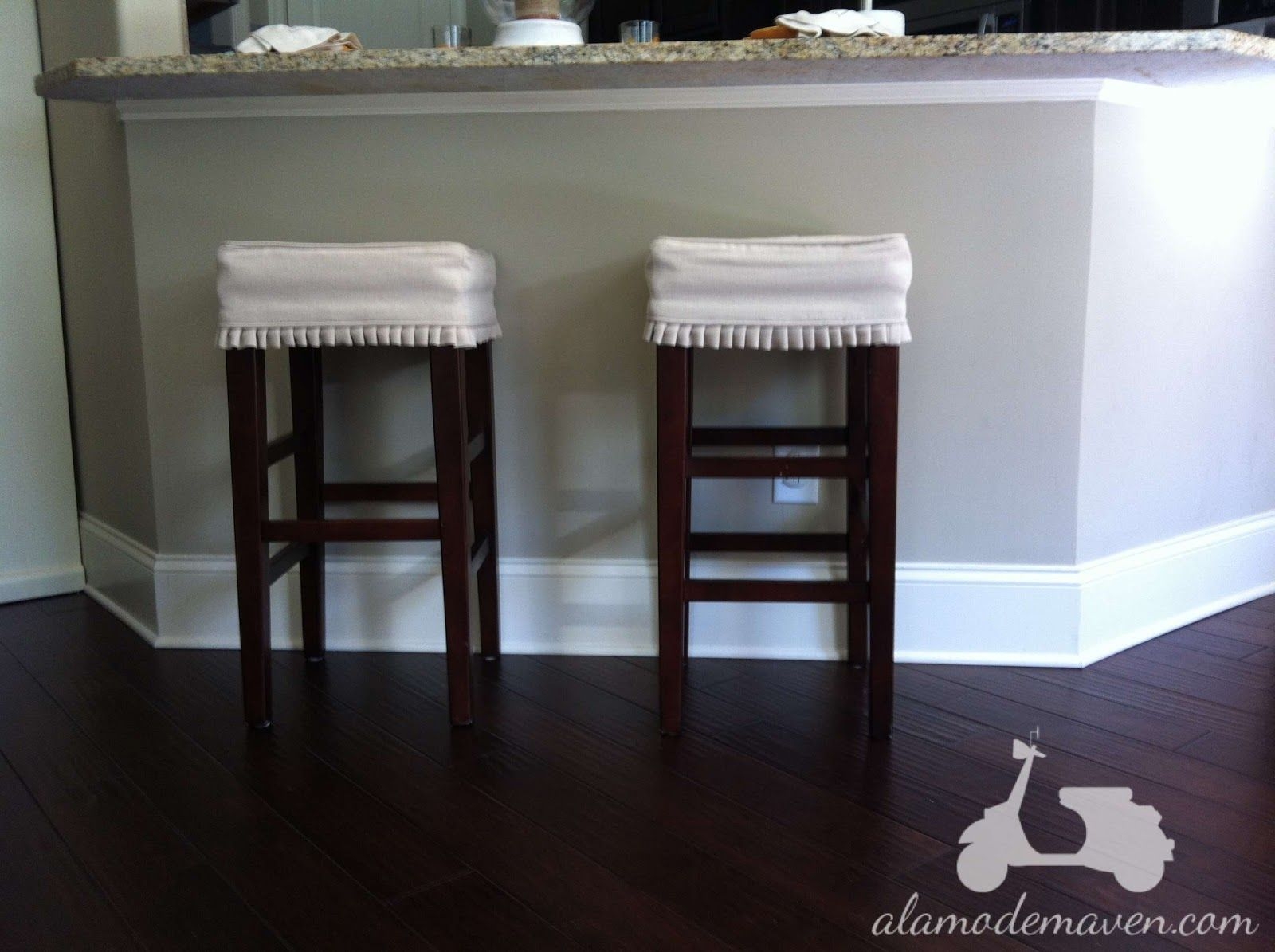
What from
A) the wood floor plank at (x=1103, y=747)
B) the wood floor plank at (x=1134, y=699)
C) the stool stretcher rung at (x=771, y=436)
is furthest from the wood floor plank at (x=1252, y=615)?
the stool stretcher rung at (x=771, y=436)

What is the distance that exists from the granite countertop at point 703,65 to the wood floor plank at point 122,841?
103cm

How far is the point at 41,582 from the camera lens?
2.53 m

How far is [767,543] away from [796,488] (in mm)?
128

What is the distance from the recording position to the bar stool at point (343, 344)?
1698mm

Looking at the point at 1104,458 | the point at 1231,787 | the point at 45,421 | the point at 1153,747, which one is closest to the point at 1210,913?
the point at 1231,787

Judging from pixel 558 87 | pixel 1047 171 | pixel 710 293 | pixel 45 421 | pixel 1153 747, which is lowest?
pixel 1153 747

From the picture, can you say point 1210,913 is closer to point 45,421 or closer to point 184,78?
point 184,78

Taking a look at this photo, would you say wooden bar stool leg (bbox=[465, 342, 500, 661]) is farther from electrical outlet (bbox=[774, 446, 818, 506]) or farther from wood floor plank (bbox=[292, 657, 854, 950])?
electrical outlet (bbox=[774, 446, 818, 506])

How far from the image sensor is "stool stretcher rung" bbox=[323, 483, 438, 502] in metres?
2.06

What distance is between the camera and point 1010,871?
137 centimetres

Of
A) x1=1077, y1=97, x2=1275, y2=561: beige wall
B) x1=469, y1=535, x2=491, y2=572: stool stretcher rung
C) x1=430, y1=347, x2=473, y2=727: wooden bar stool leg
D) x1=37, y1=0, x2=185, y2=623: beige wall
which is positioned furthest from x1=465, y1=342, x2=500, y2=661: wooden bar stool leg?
x1=1077, y1=97, x2=1275, y2=561: beige wall

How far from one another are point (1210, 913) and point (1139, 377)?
108 centimetres

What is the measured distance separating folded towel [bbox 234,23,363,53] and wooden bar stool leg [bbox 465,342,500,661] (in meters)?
0.54

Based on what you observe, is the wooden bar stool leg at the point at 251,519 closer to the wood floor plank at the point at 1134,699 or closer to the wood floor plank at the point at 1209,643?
the wood floor plank at the point at 1134,699
